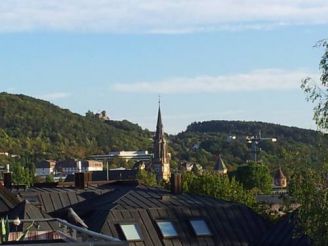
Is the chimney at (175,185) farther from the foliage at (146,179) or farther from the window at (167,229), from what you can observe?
the foliage at (146,179)

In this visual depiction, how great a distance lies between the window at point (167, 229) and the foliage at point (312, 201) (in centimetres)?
1568

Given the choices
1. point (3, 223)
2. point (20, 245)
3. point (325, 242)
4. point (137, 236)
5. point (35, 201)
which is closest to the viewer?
point (20, 245)

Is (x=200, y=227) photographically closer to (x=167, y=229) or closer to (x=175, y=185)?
(x=167, y=229)

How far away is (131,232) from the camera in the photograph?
A: 41781 mm

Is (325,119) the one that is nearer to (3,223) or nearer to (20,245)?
(3,223)

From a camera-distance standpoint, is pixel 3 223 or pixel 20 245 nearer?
pixel 20 245

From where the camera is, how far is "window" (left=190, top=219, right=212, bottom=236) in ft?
143

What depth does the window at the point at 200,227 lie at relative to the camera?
43.5 metres

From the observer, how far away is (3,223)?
17578 millimetres

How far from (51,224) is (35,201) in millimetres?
18471

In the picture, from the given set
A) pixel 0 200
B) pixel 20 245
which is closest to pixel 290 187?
pixel 20 245

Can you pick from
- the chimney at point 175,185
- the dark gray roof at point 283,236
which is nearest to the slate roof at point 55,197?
the chimney at point 175,185

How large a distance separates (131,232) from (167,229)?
6.24ft

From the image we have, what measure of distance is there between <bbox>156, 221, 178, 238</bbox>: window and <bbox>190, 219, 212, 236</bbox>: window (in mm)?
1005
